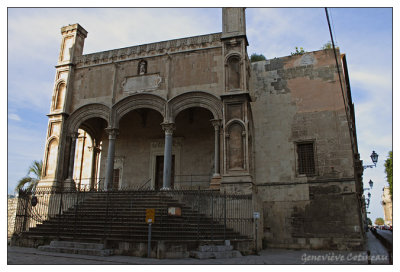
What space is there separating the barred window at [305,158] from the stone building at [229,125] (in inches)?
2.0

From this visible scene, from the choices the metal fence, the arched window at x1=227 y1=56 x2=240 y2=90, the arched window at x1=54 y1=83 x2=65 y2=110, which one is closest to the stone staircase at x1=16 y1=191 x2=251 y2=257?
the metal fence

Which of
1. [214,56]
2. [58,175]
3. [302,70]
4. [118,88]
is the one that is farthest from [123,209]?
[302,70]

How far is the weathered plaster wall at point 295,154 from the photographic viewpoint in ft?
49.8

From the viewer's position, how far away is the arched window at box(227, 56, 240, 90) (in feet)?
52.6

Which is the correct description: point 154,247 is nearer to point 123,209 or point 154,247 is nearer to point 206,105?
point 123,209

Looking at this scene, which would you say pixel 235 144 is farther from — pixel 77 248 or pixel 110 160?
pixel 77 248

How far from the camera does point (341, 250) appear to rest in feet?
47.2

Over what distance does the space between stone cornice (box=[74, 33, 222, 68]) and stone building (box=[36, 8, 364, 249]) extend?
6 centimetres

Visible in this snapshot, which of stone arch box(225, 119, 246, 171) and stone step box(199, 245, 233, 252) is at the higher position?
stone arch box(225, 119, 246, 171)

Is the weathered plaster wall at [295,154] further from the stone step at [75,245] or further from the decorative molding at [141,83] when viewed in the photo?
the stone step at [75,245]

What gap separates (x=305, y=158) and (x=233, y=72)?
5477 mm

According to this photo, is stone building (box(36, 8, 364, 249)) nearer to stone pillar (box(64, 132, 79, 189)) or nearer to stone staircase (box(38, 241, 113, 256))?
stone pillar (box(64, 132, 79, 189))

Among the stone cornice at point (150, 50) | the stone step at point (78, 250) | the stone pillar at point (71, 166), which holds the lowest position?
the stone step at point (78, 250)

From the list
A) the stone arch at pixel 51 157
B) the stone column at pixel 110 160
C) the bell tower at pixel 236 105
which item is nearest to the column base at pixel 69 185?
the stone arch at pixel 51 157
